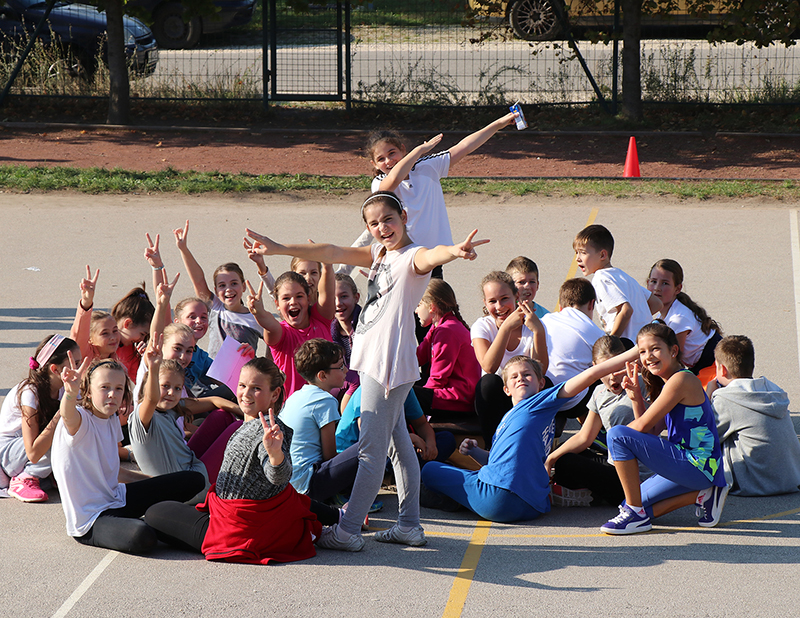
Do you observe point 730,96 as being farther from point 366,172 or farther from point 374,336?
point 374,336

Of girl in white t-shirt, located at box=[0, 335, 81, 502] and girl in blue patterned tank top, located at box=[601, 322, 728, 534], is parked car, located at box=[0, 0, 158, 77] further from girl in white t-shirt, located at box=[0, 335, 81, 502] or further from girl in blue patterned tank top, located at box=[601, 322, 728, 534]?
girl in blue patterned tank top, located at box=[601, 322, 728, 534]

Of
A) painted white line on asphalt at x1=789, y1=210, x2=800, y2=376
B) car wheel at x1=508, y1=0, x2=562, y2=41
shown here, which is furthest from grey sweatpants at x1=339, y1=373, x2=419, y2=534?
car wheel at x1=508, y1=0, x2=562, y2=41

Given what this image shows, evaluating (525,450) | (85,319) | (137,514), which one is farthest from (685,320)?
(85,319)

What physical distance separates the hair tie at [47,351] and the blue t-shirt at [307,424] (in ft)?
4.53

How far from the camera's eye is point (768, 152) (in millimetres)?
15727

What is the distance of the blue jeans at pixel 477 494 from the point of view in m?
5.24

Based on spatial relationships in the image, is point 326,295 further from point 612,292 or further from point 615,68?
point 615,68

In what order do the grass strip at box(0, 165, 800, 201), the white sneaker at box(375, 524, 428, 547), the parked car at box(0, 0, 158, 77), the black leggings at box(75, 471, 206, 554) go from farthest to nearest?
the parked car at box(0, 0, 158, 77) < the grass strip at box(0, 165, 800, 201) < the white sneaker at box(375, 524, 428, 547) < the black leggings at box(75, 471, 206, 554)

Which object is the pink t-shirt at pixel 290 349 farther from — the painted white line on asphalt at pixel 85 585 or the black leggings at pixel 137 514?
the painted white line on asphalt at pixel 85 585

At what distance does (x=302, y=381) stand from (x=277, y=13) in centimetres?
1328

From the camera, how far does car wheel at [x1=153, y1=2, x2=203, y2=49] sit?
75.7 feet

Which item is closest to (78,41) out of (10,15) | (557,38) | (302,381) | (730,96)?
(10,15)

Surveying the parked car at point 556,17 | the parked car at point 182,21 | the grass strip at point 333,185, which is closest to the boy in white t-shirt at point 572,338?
the grass strip at point 333,185

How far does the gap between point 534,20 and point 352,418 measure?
1514 cm
